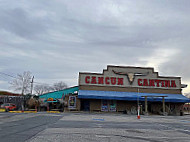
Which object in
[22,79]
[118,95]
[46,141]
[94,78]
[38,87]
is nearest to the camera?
[46,141]

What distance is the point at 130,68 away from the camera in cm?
3803

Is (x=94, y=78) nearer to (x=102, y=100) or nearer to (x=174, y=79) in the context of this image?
(x=102, y=100)

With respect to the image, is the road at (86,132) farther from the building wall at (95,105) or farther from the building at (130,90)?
the building wall at (95,105)

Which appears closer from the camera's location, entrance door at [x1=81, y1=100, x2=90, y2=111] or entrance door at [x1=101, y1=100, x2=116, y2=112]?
entrance door at [x1=101, y1=100, x2=116, y2=112]

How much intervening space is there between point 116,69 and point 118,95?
232 inches

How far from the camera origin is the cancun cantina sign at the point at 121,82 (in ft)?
119

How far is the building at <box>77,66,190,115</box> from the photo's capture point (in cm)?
3472

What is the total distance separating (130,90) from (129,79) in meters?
2.10

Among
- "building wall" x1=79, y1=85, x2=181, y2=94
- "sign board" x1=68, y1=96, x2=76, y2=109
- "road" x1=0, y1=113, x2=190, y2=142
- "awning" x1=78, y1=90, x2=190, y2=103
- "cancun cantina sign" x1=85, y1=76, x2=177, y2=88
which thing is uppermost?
"cancun cantina sign" x1=85, y1=76, x2=177, y2=88

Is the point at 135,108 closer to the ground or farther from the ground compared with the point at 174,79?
closer to the ground

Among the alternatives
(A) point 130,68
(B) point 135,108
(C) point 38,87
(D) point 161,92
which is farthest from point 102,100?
(C) point 38,87

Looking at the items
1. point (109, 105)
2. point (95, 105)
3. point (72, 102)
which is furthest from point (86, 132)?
point (109, 105)

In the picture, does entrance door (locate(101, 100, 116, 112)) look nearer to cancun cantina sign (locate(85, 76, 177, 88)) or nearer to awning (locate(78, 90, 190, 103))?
awning (locate(78, 90, 190, 103))

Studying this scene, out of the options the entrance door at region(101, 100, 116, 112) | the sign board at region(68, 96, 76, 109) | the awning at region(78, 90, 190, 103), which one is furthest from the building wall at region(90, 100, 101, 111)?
the sign board at region(68, 96, 76, 109)
